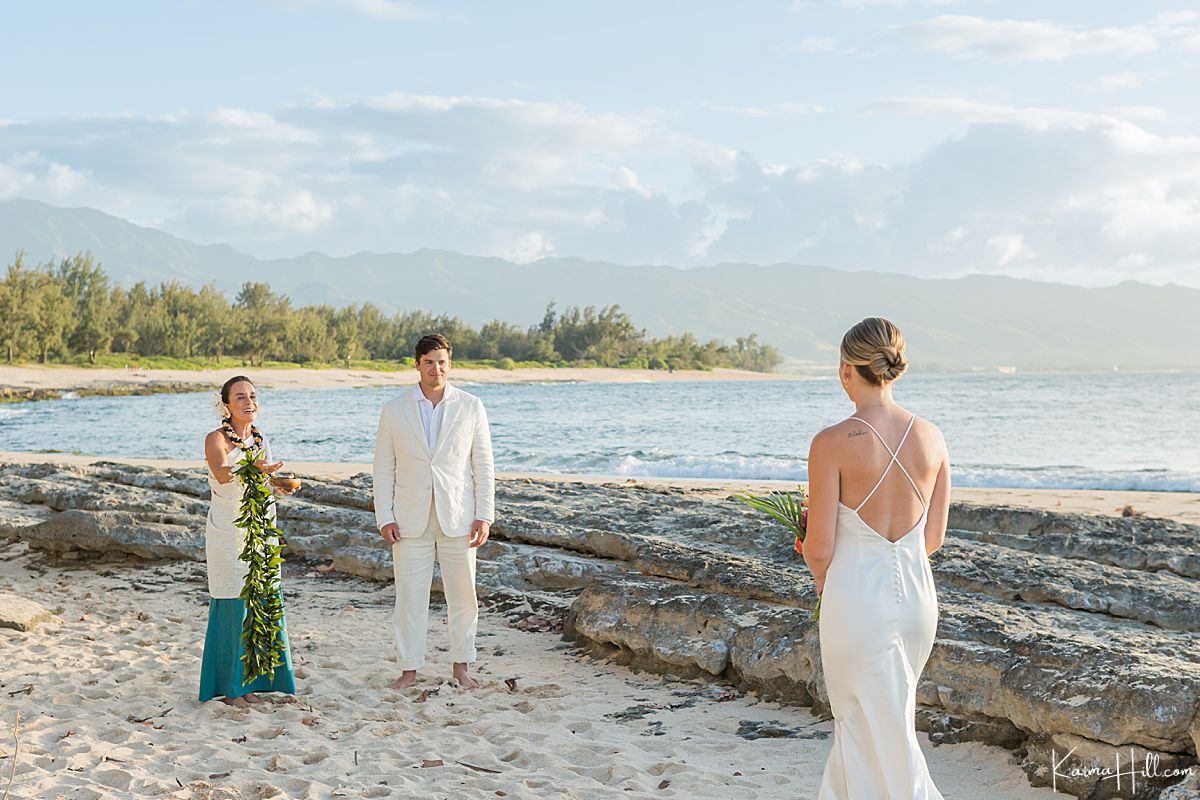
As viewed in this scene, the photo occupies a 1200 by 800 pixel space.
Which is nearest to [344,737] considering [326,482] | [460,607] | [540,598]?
[460,607]

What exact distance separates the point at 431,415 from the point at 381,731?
6.49 feet

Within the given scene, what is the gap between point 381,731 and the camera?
17.6ft

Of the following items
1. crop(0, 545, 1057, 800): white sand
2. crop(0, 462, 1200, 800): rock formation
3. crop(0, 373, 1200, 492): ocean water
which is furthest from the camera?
crop(0, 373, 1200, 492): ocean water

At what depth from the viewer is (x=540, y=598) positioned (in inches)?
319

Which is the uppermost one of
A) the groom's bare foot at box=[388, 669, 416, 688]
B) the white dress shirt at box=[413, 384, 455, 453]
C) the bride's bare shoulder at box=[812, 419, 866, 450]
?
the bride's bare shoulder at box=[812, 419, 866, 450]

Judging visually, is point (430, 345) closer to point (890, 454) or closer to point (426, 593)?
point (426, 593)

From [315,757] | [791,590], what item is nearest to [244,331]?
[791,590]

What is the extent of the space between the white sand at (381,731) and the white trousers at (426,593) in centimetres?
26

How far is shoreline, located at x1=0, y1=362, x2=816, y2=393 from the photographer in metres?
52.4

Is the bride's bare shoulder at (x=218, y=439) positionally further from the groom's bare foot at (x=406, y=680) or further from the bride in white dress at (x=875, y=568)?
the bride in white dress at (x=875, y=568)

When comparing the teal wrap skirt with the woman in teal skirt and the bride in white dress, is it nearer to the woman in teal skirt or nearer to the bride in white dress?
the woman in teal skirt

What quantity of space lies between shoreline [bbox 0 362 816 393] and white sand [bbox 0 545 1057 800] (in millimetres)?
48490

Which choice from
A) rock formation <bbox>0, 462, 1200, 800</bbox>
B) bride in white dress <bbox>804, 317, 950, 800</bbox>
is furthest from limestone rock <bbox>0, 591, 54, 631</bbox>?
bride in white dress <bbox>804, 317, 950, 800</bbox>

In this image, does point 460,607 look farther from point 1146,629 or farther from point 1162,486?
point 1162,486
